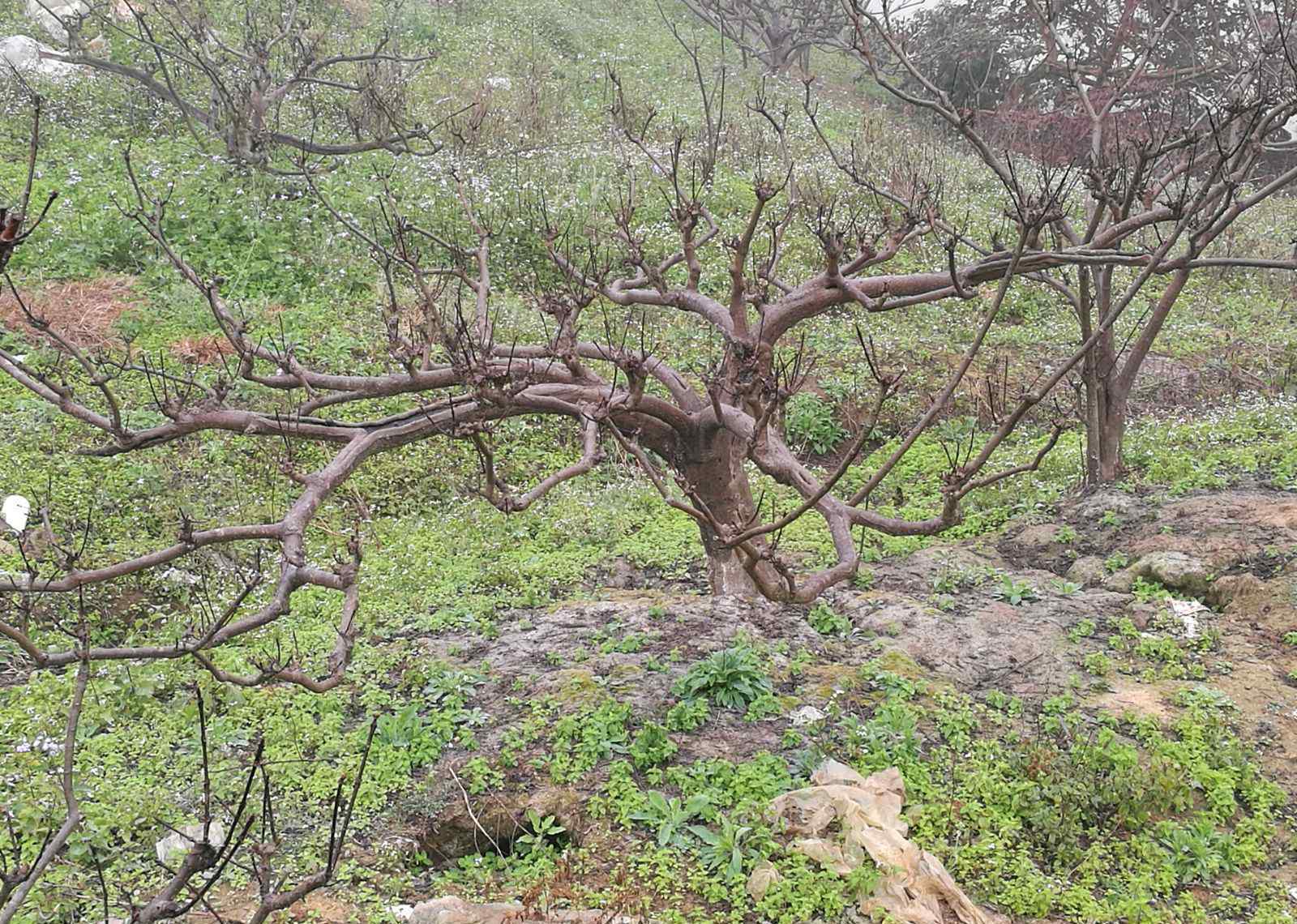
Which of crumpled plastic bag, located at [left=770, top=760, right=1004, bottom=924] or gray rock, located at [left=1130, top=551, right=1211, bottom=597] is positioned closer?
crumpled plastic bag, located at [left=770, top=760, right=1004, bottom=924]

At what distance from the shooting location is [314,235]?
1166 centimetres

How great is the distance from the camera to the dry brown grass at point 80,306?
9.38 m

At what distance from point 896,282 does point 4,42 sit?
1603 cm

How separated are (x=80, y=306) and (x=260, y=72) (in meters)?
3.82

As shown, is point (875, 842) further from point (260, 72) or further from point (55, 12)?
point (55, 12)

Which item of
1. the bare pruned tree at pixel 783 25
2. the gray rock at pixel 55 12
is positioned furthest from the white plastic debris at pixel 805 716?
the gray rock at pixel 55 12

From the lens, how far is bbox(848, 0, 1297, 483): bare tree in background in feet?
15.1

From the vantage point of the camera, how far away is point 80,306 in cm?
985

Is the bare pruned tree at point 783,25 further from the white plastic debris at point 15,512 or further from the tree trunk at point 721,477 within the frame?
the white plastic debris at point 15,512

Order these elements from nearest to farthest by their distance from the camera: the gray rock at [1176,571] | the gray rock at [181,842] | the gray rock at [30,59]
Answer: the gray rock at [181,842], the gray rock at [1176,571], the gray rock at [30,59]

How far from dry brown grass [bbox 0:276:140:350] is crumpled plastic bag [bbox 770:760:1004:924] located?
306 inches

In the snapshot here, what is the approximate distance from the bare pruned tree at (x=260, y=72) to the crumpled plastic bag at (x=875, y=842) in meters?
7.70

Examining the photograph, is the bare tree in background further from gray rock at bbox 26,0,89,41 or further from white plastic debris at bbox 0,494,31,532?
gray rock at bbox 26,0,89,41

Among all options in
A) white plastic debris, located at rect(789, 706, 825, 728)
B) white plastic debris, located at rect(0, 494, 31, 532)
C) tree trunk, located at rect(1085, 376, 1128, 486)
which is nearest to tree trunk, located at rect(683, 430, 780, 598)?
white plastic debris, located at rect(789, 706, 825, 728)
